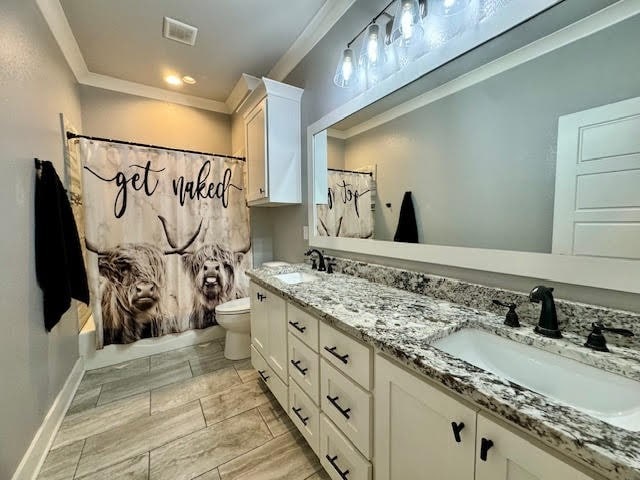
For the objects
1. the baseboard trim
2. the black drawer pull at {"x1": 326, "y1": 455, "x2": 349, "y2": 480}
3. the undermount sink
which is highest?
the undermount sink

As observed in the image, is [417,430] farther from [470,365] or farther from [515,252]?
[515,252]

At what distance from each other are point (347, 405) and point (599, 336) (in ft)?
2.60

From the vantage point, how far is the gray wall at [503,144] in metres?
0.79

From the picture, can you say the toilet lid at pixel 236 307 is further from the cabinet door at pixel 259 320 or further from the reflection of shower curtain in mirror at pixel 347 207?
the reflection of shower curtain in mirror at pixel 347 207

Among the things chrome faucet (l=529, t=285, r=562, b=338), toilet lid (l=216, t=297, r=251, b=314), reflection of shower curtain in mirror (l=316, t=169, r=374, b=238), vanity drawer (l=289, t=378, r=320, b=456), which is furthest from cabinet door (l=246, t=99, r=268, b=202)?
chrome faucet (l=529, t=285, r=562, b=338)

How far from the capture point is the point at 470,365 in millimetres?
664

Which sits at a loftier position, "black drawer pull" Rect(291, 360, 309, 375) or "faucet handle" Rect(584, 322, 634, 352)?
"faucet handle" Rect(584, 322, 634, 352)

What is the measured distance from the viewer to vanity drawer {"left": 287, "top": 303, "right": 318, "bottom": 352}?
1164mm

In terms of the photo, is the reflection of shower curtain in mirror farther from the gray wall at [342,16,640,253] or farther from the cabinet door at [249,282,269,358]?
the cabinet door at [249,282,269,358]

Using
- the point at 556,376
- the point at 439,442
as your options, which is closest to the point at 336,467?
the point at 439,442

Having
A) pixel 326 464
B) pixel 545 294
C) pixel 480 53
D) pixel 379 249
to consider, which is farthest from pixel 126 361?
pixel 480 53

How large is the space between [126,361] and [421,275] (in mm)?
2524

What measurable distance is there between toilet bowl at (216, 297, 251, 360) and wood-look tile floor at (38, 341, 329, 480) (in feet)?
0.59

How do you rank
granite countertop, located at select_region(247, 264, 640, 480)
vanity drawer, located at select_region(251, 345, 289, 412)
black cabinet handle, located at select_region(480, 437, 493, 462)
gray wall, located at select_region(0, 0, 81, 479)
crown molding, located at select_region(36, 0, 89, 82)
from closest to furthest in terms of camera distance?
granite countertop, located at select_region(247, 264, 640, 480), black cabinet handle, located at select_region(480, 437, 493, 462), gray wall, located at select_region(0, 0, 81, 479), vanity drawer, located at select_region(251, 345, 289, 412), crown molding, located at select_region(36, 0, 89, 82)
